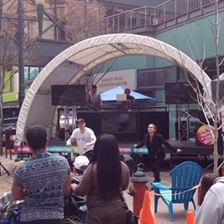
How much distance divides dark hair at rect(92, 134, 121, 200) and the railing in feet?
57.2

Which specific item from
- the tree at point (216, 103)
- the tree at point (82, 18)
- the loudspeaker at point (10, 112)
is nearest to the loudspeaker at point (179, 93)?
the tree at point (216, 103)

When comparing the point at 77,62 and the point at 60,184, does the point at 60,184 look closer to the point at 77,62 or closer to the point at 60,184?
the point at 60,184

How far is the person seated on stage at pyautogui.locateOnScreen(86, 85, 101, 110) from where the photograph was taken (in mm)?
20422

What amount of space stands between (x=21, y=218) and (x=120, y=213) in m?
0.83

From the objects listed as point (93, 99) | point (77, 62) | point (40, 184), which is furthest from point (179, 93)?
point (40, 184)

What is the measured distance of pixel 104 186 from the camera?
15.3 ft

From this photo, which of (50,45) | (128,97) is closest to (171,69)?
(128,97)

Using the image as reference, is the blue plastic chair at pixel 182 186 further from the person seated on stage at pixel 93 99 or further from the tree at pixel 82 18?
the tree at pixel 82 18

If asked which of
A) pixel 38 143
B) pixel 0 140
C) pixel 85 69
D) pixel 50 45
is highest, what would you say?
pixel 50 45

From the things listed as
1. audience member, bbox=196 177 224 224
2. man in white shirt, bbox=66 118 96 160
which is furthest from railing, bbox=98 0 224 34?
audience member, bbox=196 177 224 224

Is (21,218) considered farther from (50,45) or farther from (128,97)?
(50,45)

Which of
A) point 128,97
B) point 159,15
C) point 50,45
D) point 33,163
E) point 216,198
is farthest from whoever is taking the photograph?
point 50,45

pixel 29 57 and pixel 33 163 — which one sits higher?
pixel 29 57

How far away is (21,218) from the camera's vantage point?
4.54 meters
